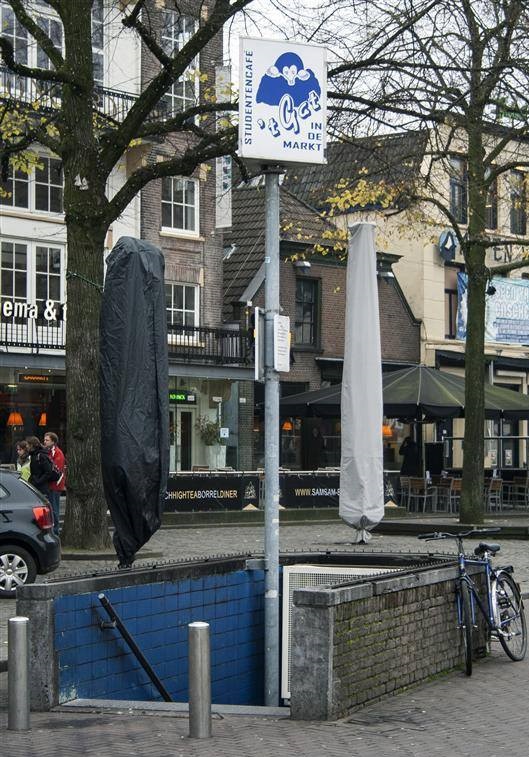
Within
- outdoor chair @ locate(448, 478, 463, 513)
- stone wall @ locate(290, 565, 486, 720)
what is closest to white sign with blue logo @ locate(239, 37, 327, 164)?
stone wall @ locate(290, 565, 486, 720)

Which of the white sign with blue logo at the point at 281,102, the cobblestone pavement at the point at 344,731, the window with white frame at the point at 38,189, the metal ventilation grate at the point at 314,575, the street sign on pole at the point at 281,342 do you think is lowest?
the cobblestone pavement at the point at 344,731

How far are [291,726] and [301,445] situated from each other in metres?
31.6

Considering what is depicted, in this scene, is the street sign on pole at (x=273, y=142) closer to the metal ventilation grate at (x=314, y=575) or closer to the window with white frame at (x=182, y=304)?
the metal ventilation grate at (x=314, y=575)

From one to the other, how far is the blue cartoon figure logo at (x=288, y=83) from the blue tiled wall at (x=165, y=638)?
339 cm

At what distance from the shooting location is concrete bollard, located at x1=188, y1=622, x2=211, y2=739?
7.78 metres

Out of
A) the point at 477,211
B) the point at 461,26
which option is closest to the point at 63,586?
the point at 461,26

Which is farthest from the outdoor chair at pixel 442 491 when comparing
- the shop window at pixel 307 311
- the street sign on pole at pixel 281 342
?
the street sign on pole at pixel 281 342

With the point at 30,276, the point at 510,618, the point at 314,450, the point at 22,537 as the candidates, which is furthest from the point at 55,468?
the point at 314,450

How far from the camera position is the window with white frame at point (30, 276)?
32562mm

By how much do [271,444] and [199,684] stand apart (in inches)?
76.6

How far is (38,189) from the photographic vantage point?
3341 cm

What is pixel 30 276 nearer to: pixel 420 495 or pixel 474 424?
pixel 420 495

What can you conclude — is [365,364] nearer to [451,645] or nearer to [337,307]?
[451,645]

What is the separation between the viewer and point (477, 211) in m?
25.3
